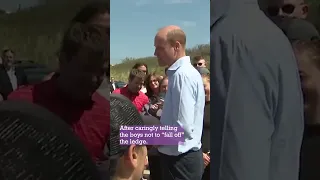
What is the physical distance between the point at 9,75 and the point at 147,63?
0.74 m

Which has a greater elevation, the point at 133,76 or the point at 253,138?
the point at 133,76

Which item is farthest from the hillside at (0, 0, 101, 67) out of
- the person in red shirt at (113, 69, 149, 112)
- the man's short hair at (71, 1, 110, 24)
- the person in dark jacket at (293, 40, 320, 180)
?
the person in dark jacket at (293, 40, 320, 180)

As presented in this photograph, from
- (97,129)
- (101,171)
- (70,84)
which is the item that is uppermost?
(70,84)

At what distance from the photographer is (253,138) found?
3297mm

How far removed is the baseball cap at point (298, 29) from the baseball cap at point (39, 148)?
124 centimetres

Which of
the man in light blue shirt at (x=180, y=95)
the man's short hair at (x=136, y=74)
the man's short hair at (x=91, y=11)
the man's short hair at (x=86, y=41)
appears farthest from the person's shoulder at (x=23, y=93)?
the man in light blue shirt at (x=180, y=95)

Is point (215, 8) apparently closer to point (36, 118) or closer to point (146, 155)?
point (146, 155)

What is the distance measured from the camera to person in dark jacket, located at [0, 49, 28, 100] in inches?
132

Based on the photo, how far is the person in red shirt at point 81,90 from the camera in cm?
331

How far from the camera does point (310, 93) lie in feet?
11.1

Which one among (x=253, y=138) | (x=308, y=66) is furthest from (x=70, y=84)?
(x=308, y=66)

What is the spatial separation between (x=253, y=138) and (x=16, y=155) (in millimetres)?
1249

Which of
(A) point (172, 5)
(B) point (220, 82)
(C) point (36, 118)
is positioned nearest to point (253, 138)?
(B) point (220, 82)

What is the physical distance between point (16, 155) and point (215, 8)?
1299mm
